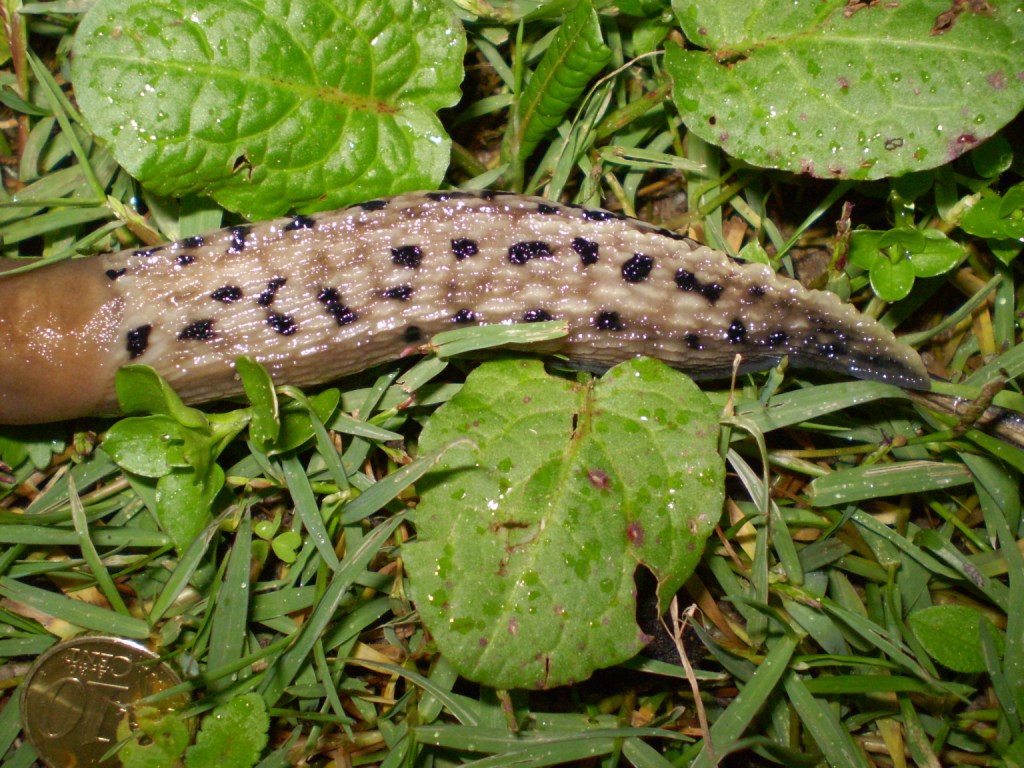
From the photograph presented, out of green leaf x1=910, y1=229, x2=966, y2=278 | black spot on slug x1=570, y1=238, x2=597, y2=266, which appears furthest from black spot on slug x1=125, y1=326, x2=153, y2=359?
green leaf x1=910, y1=229, x2=966, y2=278

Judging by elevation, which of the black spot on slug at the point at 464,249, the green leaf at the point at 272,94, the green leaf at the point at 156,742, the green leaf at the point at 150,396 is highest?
the green leaf at the point at 272,94

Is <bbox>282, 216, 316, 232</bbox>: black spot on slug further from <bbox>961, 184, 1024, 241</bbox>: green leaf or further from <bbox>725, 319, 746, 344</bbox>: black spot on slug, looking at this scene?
<bbox>961, 184, 1024, 241</bbox>: green leaf

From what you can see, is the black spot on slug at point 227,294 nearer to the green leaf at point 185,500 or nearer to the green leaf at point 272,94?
the green leaf at point 272,94

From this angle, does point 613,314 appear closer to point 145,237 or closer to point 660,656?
point 660,656

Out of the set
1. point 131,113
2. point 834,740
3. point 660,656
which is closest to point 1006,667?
point 834,740

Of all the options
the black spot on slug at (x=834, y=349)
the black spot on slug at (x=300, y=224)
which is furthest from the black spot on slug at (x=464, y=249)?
the black spot on slug at (x=834, y=349)

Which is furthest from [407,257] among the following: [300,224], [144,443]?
[144,443]
